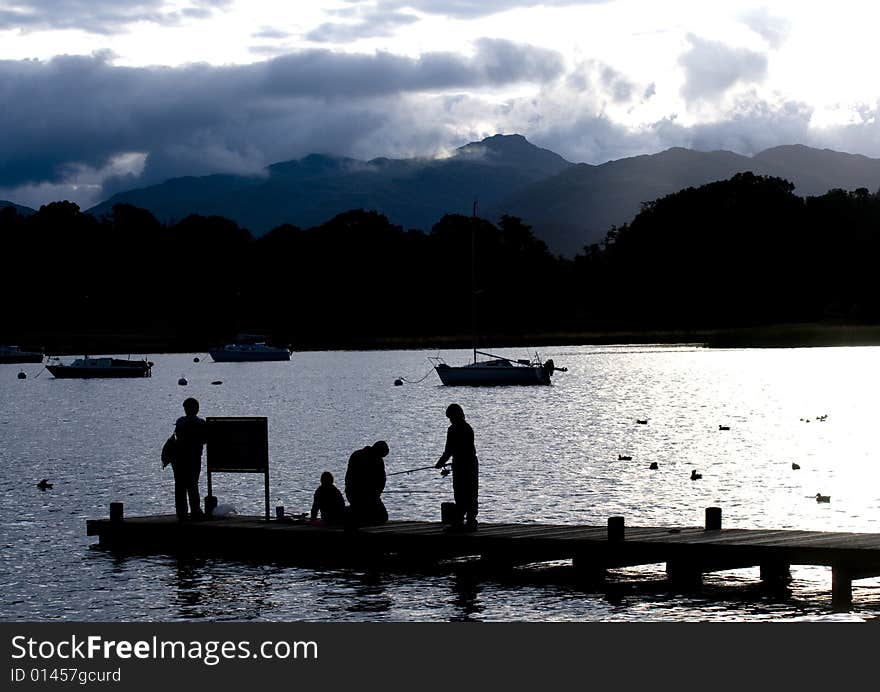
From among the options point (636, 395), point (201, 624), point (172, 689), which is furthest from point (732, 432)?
point (172, 689)

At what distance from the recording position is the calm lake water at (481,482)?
2720cm

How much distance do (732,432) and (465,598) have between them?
48439 millimetres

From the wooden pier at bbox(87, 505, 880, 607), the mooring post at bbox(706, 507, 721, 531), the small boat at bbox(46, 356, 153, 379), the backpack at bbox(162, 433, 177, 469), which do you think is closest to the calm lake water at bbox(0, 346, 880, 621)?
the wooden pier at bbox(87, 505, 880, 607)

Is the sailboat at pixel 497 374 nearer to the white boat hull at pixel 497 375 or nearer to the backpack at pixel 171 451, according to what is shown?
the white boat hull at pixel 497 375

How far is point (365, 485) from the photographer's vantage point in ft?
99.3

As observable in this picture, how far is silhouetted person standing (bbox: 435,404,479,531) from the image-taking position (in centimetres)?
2764

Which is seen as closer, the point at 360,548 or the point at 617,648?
the point at 617,648

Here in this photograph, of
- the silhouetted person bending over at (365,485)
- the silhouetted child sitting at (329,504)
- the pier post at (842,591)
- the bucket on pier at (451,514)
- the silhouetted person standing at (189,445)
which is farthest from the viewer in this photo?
the silhouetted child sitting at (329,504)

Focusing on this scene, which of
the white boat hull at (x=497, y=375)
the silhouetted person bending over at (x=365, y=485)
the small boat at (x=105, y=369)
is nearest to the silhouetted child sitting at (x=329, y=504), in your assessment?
the silhouetted person bending over at (x=365, y=485)

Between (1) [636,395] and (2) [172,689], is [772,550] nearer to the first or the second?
(2) [172,689]

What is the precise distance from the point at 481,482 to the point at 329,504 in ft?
66.5

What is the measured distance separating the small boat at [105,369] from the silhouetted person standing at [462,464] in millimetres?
133341

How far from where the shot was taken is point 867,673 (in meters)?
20.1

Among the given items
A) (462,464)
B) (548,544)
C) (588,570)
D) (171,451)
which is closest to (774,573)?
(588,570)
